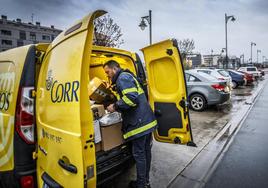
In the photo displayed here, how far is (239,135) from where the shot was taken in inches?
219

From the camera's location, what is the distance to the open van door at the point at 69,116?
155 centimetres

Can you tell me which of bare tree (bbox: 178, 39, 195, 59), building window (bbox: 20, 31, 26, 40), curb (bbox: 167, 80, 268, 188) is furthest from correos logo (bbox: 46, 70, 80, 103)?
building window (bbox: 20, 31, 26, 40)

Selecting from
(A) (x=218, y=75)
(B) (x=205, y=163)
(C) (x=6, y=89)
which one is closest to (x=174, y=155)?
(B) (x=205, y=163)

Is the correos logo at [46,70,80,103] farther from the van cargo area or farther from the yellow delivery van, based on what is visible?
the van cargo area

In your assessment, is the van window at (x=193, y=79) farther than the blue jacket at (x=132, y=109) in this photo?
Yes

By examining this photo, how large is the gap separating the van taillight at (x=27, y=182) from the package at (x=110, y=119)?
3.12 feet

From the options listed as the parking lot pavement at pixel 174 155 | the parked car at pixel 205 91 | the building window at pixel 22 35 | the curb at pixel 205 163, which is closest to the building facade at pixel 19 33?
the building window at pixel 22 35

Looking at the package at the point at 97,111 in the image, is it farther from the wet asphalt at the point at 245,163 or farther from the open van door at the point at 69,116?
the wet asphalt at the point at 245,163

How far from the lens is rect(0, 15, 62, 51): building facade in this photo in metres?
59.7

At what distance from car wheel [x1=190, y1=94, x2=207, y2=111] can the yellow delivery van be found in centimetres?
584

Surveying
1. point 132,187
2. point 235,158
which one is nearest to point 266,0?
point 235,158

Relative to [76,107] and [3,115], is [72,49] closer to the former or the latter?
[76,107]

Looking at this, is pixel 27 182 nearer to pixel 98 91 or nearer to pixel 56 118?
pixel 56 118

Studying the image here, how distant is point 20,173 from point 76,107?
1.02 m
